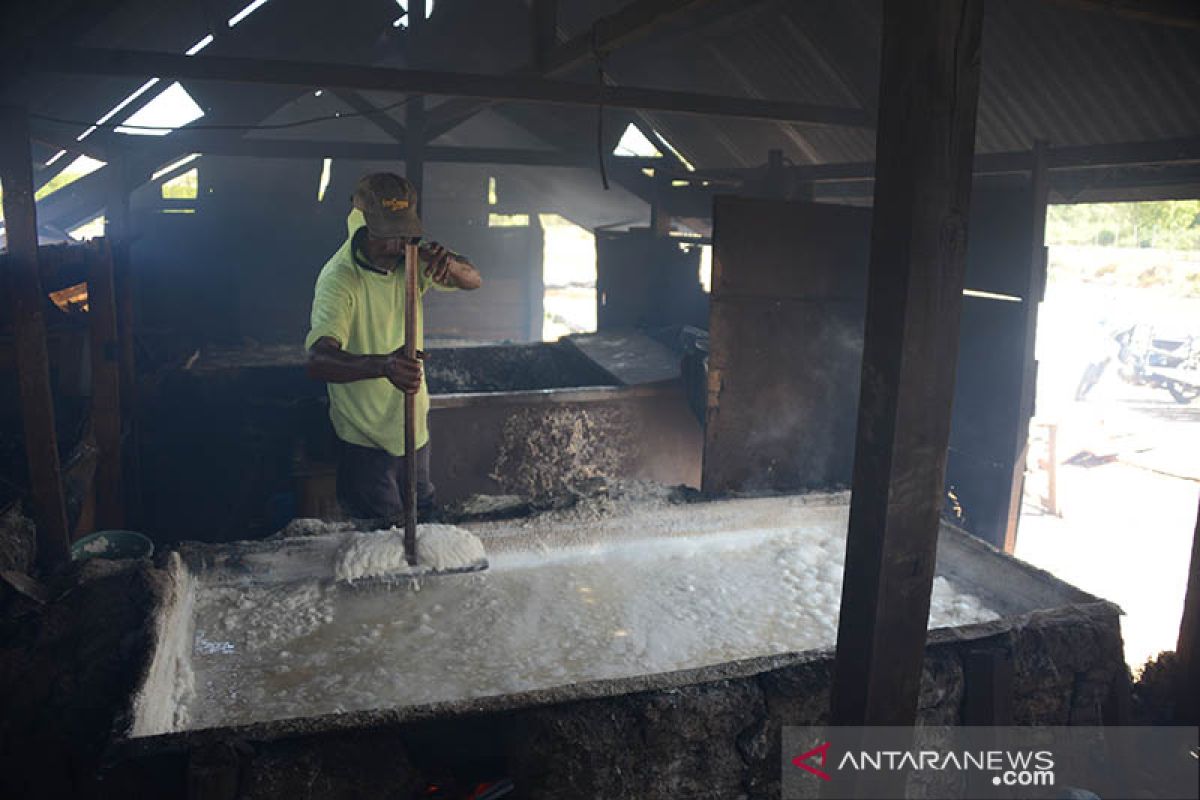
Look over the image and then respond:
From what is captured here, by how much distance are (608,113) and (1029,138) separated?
422 cm

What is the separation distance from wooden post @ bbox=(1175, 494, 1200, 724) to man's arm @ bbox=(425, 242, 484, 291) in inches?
116

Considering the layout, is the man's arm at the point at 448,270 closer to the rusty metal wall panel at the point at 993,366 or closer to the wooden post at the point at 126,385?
the rusty metal wall panel at the point at 993,366

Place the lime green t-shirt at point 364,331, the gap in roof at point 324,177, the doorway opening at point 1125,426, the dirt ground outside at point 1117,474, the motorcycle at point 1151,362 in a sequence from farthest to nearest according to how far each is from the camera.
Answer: the motorcycle at point 1151,362
the gap in roof at point 324,177
the doorway opening at point 1125,426
the dirt ground outside at point 1117,474
the lime green t-shirt at point 364,331

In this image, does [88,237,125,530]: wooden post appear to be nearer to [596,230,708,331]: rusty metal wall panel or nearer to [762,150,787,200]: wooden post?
[596,230,708,331]: rusty metal wall panel

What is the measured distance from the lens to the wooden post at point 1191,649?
2512 mm

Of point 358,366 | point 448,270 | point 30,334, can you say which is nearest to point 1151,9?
point 448,270

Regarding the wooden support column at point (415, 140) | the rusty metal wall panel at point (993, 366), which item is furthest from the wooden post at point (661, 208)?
the rusty metal wall panel at point (993, 366)

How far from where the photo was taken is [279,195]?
10.3 m

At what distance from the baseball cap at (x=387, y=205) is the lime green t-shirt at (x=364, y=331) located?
8.3 inches

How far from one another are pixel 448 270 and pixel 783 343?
2.17m

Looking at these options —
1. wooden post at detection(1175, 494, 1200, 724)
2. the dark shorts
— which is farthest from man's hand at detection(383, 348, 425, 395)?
wooden post at detection(1175, 494, 1200, 724)

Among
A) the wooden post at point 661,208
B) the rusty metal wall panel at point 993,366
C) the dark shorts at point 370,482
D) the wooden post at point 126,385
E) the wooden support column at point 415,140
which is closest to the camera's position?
the dark shorts at point 370,482

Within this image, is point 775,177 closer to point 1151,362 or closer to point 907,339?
point 907,339

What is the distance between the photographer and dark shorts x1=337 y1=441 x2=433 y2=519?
407cm
